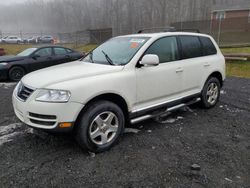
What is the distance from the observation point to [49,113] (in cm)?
293

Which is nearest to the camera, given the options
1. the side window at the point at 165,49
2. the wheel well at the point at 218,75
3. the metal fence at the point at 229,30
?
the side window at the point at 165,49

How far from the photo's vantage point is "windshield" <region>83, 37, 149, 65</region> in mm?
3789

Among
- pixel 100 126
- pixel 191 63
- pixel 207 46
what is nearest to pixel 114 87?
pixel 100 126

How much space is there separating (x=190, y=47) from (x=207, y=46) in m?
0.69

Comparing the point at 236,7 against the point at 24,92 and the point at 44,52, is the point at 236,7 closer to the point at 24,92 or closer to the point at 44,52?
the point at 44,52

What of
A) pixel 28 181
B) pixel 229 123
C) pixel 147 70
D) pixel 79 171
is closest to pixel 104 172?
pixel 79 171

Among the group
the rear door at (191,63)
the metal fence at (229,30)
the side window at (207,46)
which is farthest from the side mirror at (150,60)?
the metal fence at (229,30)

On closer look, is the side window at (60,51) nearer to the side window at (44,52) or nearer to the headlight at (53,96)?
the side window at (44,52)

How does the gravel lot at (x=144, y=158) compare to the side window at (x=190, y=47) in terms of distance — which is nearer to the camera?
the gravel lot at (x=144, y=158)

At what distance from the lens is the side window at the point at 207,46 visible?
16.4ft

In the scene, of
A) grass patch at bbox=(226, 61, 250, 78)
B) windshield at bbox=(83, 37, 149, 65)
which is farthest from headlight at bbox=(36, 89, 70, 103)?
grass patch at bbox=(226, 61, 250, 78)

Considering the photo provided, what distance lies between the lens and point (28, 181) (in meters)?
2.77

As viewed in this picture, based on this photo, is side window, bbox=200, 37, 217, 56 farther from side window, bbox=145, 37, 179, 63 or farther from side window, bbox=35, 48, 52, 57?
side window, bbox=35, 48, 52, 57

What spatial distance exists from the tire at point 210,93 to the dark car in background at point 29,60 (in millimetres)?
7094
